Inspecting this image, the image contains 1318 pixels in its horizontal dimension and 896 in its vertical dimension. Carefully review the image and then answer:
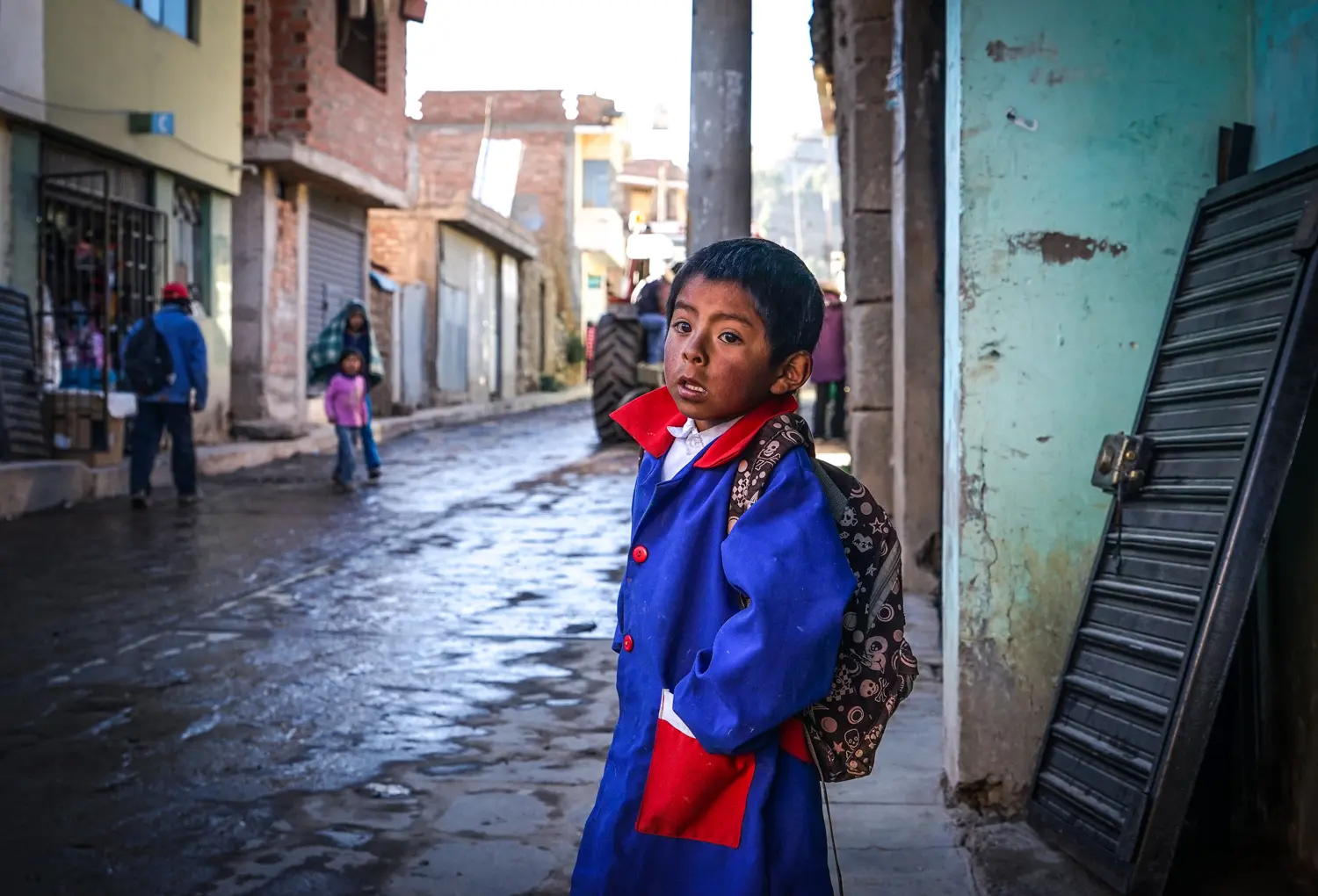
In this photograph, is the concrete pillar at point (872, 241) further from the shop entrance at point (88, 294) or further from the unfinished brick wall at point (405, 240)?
the unfinished brick wall at point (405, 240)

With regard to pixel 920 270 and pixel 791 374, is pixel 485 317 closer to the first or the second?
pixel 920 270

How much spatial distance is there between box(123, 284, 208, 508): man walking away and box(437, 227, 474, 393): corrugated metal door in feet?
47.4

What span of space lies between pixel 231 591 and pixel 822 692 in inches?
201

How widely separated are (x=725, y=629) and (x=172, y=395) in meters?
8.82

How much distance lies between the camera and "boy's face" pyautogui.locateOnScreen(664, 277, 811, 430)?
5.58 ft

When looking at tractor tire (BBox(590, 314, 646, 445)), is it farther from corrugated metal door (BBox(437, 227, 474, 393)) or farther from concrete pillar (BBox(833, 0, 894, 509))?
corrugated metal door (BBox(437, 227, 474, 393))

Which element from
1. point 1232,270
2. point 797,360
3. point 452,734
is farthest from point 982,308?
point 452,734

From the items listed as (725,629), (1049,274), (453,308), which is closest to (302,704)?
(1049,274)

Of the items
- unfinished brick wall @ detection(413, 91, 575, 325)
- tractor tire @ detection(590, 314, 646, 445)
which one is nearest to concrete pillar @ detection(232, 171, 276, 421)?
tractor tire @ detection(590, 314, 646, 445)

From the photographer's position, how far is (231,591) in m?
6.20

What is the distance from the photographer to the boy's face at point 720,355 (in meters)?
1.70

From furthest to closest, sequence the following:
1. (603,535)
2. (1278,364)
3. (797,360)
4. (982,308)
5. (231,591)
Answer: (603,535)
(231,591)
(982,308)
(1278,364)
(797,360)

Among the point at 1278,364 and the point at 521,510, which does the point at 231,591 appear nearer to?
the point at 521,510

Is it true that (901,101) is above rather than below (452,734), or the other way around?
above
